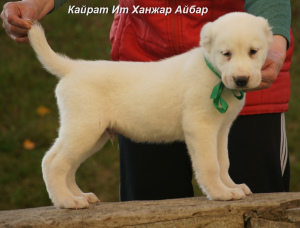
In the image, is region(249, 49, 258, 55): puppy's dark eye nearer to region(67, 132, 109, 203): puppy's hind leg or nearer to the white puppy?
the white puppy

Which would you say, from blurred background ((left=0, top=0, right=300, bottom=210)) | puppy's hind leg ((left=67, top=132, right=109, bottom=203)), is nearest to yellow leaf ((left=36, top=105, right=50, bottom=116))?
blurred background ((left=0, top=0, right=300, bottom=210))

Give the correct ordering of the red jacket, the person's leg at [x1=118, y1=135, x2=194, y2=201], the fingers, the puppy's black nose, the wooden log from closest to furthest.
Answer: the puppy's black nose
the wooden log
the fingers
the red jacket
the person's leg at [x1=118, y1=135, x2=194, y2=201]

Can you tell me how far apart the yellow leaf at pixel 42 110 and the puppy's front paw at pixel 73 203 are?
3.70 m

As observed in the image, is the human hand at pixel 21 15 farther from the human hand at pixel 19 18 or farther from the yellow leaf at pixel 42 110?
the yellow leaf at pixel 42 110

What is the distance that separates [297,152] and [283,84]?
3.23 metres

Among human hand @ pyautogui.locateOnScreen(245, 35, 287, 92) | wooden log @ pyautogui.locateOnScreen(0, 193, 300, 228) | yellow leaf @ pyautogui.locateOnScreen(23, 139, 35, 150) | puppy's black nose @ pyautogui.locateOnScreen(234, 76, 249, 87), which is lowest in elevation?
wooden log @ pyautogui.locateOnScreen(0, 193, 300, 228)

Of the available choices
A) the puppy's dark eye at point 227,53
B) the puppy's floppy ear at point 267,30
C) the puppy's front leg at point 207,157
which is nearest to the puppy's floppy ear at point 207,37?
the puppy's dark eye at point 227,53

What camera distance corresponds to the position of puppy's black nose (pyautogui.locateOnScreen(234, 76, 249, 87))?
104 inches

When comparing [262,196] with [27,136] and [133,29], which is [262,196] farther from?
[27,136]

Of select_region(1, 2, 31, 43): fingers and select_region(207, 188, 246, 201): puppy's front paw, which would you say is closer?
select_region(207, 188, 246, 201): puppy's front paw

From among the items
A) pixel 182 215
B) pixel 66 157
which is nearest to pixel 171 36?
pixel 66 157

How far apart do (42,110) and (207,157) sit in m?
4.04

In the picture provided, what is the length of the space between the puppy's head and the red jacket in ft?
1.64

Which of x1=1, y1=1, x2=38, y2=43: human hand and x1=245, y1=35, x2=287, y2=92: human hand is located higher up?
x1=1, y1=1, x2=38, y2=43: human hand
